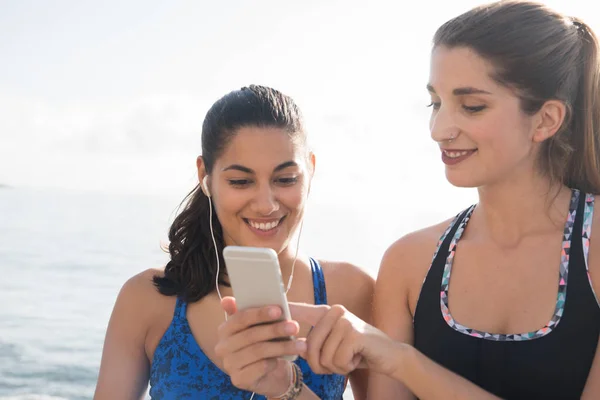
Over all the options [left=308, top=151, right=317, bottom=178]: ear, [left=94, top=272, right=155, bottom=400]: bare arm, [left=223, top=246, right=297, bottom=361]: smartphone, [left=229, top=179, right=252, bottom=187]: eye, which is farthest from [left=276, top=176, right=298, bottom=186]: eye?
[left=223, top=246, right=297, bottom=361]: smartphone

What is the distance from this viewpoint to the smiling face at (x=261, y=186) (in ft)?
11.8

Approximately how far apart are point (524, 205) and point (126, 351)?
2.08m

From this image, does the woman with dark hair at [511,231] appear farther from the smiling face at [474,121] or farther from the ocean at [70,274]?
the ocean at [70,274]

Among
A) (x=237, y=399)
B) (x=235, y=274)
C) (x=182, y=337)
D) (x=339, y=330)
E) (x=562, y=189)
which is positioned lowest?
(x=237, y=399)

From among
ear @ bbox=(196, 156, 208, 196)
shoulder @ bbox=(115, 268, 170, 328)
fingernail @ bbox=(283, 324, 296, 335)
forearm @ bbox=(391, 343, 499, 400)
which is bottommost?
forearm @ bbox=(391, 343, 499, 400)

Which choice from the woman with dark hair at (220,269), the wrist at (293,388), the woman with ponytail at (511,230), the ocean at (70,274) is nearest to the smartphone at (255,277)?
the woman with ponytail at (511,230)

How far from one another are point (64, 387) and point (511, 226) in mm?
5778

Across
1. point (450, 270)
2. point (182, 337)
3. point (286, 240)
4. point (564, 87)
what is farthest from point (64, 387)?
point (564, 87)

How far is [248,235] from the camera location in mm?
3701

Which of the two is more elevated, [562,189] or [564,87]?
[564,87]

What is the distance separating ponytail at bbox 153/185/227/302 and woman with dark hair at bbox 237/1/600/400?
3.58 ft

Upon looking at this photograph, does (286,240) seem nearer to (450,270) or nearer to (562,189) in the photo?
(450,270)

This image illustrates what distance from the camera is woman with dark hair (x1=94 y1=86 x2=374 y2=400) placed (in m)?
3.65

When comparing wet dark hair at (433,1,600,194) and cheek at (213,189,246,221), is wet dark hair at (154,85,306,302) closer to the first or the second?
cheek at (213,189,246,221)
